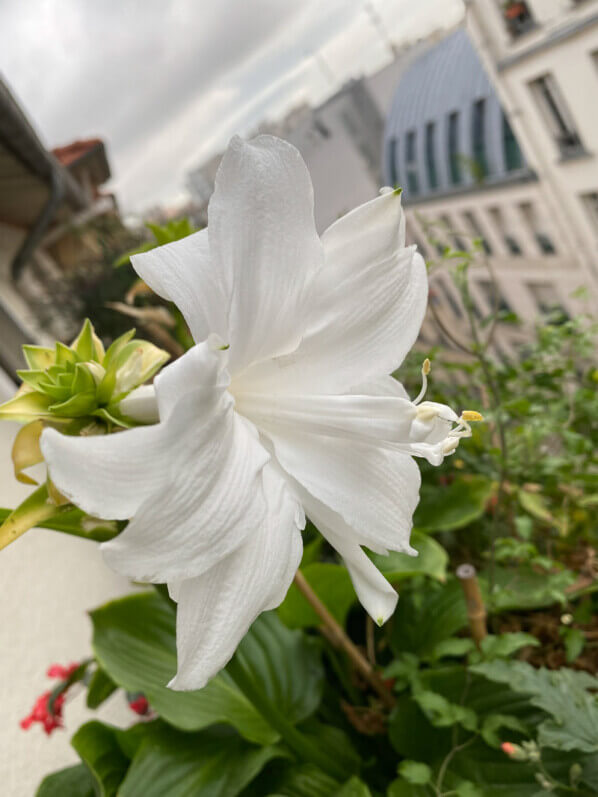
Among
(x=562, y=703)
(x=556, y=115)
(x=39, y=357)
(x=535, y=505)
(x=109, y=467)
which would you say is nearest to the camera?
(x=109, y=467)

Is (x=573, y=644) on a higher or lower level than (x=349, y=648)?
lower

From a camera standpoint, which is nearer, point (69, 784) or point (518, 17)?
point (69, 784)

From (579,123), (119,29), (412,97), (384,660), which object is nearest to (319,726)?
(384,660)

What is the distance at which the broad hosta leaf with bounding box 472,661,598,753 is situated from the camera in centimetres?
47

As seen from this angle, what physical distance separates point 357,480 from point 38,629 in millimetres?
1113

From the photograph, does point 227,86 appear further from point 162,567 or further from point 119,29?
point 162,567

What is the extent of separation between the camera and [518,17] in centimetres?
142

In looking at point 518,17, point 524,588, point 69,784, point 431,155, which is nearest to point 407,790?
point 524,588

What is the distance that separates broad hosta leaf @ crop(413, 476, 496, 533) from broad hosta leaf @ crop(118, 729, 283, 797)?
377 millimetres

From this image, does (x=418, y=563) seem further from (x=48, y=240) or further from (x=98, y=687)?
(x=48, y=240)

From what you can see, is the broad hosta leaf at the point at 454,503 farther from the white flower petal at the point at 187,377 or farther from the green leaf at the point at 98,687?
the white flower petal at the point at 187,377

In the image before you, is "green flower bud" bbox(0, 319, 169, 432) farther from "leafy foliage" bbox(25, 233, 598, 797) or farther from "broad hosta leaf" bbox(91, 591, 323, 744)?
"broad hosta leaf" bbox(91, 591, 323, 744)

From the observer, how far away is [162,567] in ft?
0.81

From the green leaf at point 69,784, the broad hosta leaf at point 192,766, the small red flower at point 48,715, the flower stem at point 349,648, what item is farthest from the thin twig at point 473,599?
the small red flower at point 48,715
